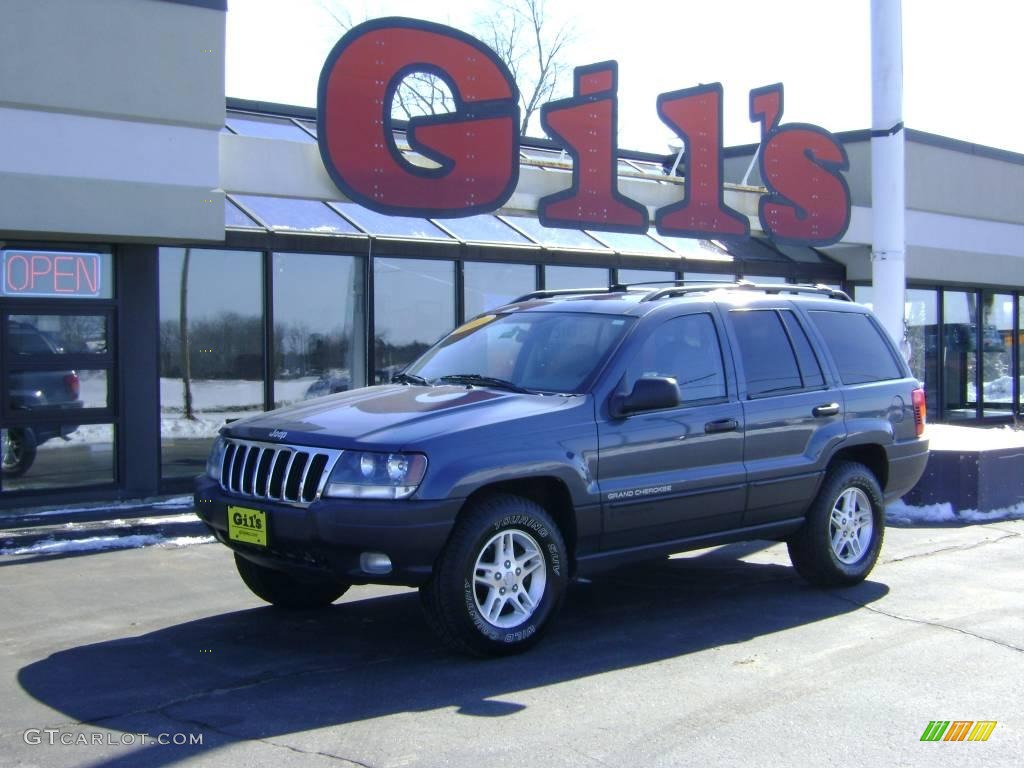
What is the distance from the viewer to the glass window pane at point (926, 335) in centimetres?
2050

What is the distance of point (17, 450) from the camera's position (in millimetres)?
10867

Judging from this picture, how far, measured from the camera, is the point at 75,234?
35.2 feet

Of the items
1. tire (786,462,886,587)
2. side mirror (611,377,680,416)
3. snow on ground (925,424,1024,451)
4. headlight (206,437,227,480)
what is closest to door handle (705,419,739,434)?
side mirror (611,377,680,416)

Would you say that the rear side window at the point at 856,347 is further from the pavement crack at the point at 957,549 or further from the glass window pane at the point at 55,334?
the glass window pane at the point at 55,334

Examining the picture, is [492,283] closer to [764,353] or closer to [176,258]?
[176,258]

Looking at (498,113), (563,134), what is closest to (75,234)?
(498,113)

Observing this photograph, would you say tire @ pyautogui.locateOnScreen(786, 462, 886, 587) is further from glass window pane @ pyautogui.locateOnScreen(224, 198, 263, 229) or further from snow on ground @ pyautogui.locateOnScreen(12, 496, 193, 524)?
glass window pane @ pyautogui.locateOnScreen(224, 198, 263, 229)

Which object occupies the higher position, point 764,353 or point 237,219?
point 237,219

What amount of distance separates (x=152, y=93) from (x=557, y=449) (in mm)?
7088

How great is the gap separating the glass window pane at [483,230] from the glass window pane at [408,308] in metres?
0.53

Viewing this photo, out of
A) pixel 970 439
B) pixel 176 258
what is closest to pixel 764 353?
pixel 970 439

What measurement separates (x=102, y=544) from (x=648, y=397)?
5177 millimetres

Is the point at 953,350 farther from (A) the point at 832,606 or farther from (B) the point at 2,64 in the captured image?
(B) the point at 2,64

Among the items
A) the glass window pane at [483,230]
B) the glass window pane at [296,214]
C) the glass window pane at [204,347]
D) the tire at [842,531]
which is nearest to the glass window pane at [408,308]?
the glass window pane at [483,230]
